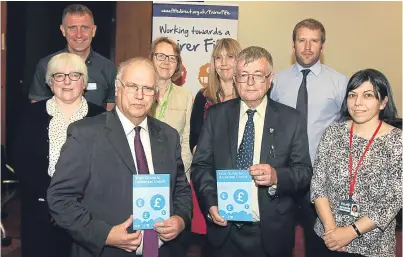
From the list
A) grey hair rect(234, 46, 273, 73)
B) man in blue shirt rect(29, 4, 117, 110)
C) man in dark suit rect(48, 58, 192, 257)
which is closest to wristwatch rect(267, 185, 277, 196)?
man in dark suit rect(48, 58, 192, 257)

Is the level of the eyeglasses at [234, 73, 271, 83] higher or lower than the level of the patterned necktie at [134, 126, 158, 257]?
higher

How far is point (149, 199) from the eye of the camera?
2277mm

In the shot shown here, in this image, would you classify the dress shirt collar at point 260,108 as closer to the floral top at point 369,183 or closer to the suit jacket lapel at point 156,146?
the floral top at point 369,183

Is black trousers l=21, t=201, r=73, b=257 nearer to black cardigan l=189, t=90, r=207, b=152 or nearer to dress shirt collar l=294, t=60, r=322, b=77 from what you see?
black cardigan l=189, t=90, r=207, b=152

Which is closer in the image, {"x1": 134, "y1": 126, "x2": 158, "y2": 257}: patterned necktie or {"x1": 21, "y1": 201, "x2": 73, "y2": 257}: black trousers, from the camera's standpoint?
{"x1": 134, "y1": 126, "x2": 158, "y2": 257}: patterned necktie

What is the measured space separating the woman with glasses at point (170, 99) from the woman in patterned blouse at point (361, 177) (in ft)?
3.87

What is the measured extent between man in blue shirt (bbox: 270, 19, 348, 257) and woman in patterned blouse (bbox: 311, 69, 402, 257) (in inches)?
30.2

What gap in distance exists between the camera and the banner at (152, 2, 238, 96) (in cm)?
572

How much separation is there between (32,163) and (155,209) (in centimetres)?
100

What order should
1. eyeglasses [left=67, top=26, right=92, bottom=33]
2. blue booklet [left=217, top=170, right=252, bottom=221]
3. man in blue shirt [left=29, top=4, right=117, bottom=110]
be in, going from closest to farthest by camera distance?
1. blue booklet [left=217, top=170, right=252, bottom=221]
2. man in blue shirt [left=29, top=4, right=117, bottom=110]
3. eyeglasses [left=67, top=26, right=92, bottom=33]

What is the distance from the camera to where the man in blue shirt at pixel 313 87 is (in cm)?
364

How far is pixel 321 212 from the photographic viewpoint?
2.76 meters

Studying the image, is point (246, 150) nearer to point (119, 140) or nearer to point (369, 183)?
point (369, 183)

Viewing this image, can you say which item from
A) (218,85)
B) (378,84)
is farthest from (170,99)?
(378,84)
